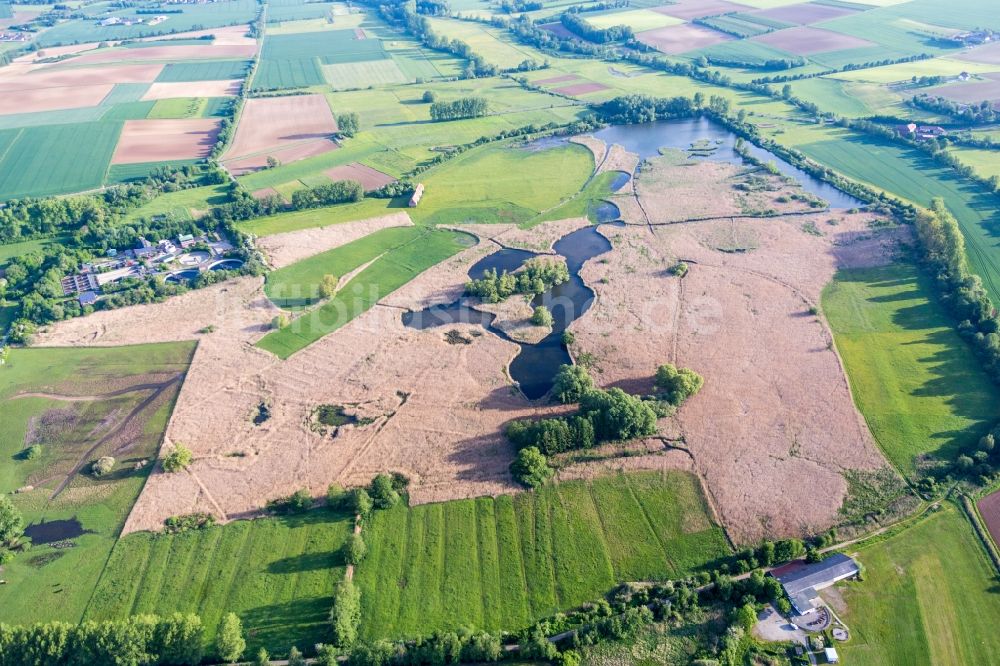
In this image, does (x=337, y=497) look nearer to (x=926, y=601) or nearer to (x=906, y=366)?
(x=926, y=601)

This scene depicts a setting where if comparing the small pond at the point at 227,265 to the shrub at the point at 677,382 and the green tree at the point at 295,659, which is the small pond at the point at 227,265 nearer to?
the green tree at the point at 295,659

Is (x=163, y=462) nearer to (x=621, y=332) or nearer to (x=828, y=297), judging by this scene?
(x=621, y=332)

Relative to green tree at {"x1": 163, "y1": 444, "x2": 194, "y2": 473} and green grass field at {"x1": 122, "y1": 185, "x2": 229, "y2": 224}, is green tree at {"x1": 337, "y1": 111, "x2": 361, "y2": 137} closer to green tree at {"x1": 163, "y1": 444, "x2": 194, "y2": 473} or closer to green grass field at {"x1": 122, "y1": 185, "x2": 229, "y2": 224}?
green grass field at {"x1": 122, "y1": 185, "x2": 229, "y2": 224}

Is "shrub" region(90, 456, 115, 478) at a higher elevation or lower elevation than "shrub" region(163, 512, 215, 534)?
higher

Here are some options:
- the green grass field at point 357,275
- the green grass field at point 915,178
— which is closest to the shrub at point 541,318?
the green grass field at point 357,275

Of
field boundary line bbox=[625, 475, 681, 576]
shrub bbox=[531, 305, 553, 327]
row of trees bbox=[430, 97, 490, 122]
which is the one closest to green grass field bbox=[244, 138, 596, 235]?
row of trees bbox=[430, 97, 490, 122]

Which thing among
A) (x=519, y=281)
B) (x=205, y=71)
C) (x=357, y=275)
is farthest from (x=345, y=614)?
(x=205, y=71)
